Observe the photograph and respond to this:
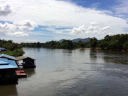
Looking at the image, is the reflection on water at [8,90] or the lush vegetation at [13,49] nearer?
the reflection on water at [8,90]

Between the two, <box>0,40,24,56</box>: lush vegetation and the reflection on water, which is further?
<box>0,40,24,56</box>: lush vegetation

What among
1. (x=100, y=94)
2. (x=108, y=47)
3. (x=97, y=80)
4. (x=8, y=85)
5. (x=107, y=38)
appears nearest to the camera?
(x=100, y=94)

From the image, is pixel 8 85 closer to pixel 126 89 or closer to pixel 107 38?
pixel 126 89

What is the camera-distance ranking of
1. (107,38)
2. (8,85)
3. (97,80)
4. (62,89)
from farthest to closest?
(107,38) → (97,80) → (8,85) → (62,89)

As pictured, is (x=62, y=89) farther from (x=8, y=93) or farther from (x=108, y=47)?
(x=108, y=47)

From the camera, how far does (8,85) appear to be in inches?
1133

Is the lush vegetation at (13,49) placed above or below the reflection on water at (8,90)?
above

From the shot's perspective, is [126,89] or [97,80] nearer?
[126,89]

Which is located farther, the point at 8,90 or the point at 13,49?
the point at 13,49

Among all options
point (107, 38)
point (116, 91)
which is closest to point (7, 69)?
point (116, 91)

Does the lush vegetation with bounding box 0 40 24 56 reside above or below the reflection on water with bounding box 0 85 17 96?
above

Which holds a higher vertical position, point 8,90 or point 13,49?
point 13,49

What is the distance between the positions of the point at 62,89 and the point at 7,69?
6549 millimetres

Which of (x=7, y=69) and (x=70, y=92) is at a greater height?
(x=7, y=69)
